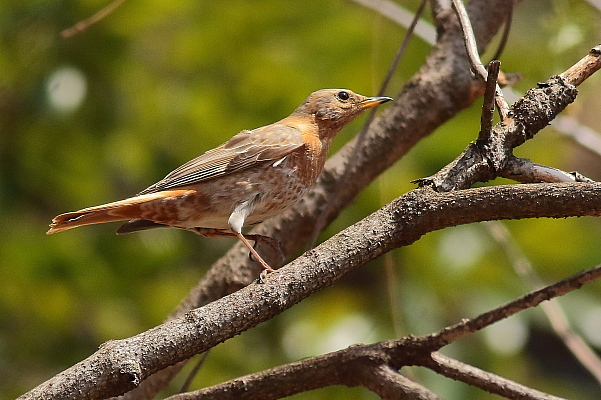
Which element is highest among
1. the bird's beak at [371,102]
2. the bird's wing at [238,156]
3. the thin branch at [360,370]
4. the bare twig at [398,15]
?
the bare twig at [398,15]

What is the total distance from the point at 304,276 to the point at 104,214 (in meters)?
1.67

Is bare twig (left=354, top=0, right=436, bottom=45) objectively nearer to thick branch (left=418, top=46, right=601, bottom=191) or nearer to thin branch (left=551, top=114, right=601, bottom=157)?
thin branch (left=551, top=114, right=601, bottom=157)

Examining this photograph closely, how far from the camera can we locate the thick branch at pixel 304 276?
2.16 metres

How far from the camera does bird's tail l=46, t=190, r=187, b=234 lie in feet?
11.9

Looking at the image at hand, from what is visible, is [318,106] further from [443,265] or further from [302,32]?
[443,265]

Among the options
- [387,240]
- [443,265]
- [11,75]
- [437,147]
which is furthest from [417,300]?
[11,75]

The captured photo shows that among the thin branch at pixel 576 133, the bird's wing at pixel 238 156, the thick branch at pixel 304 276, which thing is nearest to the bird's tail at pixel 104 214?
the bird's wing at pixel 238 156

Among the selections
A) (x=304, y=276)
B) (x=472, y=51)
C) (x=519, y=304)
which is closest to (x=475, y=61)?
(x=472, y=51)

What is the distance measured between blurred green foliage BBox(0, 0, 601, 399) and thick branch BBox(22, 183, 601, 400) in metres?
2.31

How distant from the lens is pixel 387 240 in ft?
Result: 7.88

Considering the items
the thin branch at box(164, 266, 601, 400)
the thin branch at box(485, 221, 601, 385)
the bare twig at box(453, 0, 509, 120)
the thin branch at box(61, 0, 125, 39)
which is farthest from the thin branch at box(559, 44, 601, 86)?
the thin branch at box(61, 0, 125, 39)

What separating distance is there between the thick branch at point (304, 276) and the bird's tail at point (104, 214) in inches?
58.9

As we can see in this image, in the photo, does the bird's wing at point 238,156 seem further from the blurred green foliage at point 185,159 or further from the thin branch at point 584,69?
the thin branch at point 584,69

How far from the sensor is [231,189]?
13.2 feet
